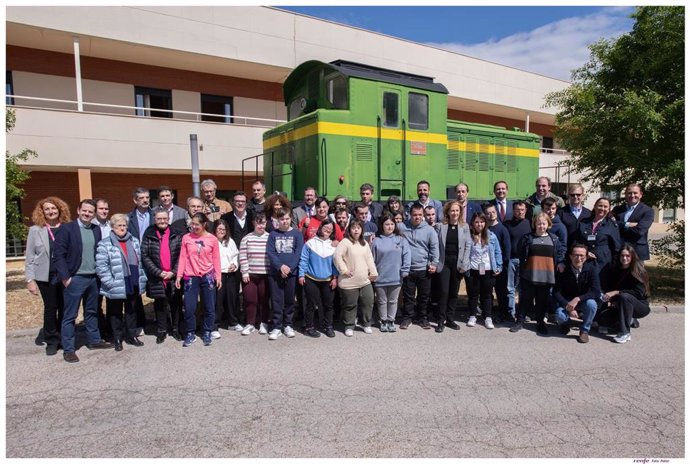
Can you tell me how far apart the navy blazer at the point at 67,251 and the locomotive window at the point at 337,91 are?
178 inches

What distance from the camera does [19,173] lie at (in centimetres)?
813

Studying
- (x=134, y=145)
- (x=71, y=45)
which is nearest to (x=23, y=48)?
(x=71, y=45)

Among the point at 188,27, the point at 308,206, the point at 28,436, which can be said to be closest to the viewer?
the point at 28,436

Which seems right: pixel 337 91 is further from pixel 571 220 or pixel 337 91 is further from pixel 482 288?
pixel 571 220

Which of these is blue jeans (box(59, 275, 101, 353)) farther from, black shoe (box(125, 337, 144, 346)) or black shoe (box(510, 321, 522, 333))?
black shoe (box(510, 321, 522, 333))

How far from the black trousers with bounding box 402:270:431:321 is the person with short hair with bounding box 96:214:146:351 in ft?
11.3

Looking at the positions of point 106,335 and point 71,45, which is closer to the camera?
point 106,335

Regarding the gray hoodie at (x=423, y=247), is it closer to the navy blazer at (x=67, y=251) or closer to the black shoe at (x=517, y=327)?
the black shoe at (x=517, y=327)

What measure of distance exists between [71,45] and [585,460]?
1616 cm

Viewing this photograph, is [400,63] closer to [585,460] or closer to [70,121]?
[70,121]

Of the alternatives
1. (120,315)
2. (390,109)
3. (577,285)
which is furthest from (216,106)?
(577,285)

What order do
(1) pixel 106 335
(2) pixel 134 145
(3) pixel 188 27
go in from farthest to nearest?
1. (3) pixel 188 27
2. (2) pixel 134 145
3. (1) pixel 106 335

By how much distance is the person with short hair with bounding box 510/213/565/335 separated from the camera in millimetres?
5594

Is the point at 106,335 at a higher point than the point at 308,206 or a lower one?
lower
